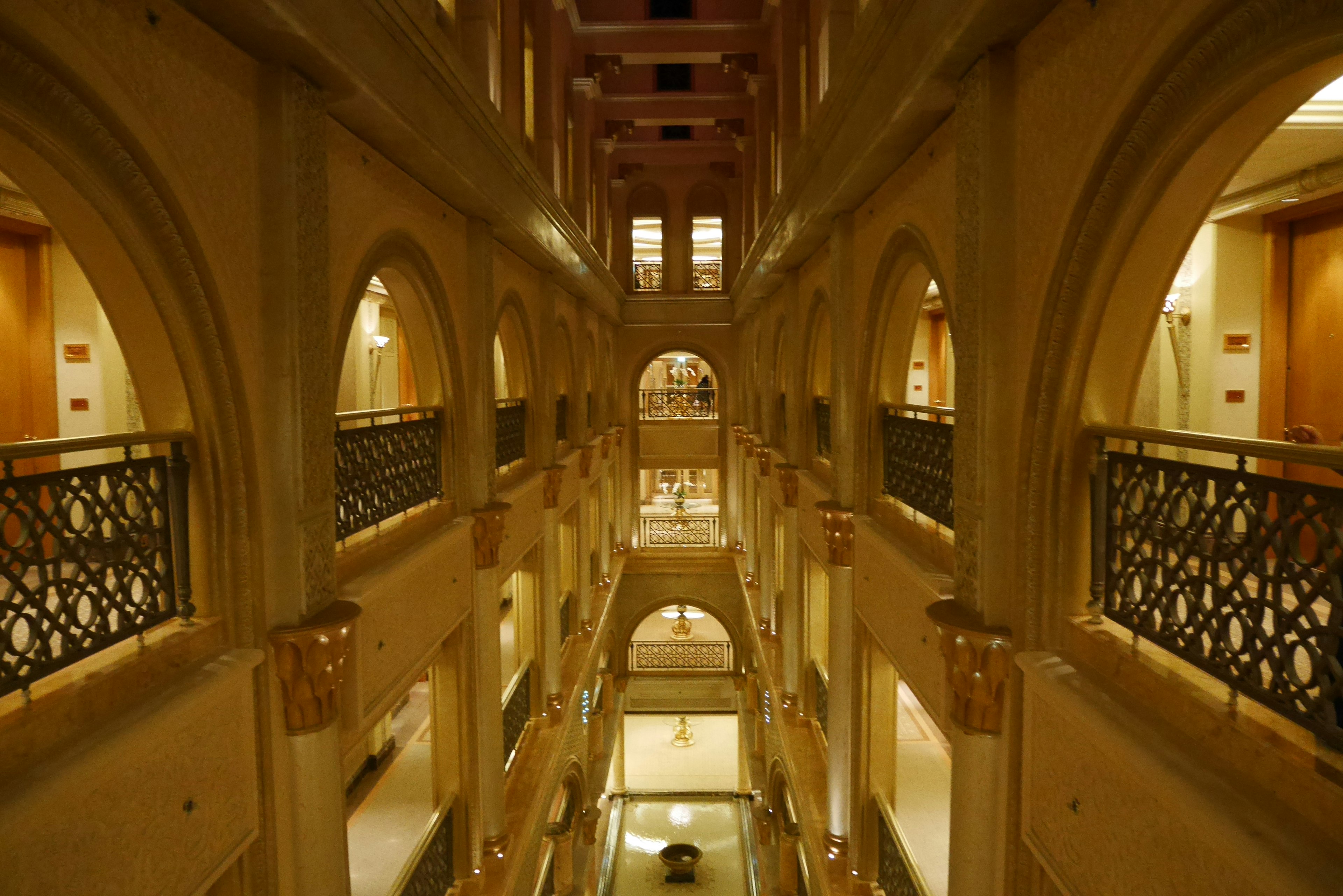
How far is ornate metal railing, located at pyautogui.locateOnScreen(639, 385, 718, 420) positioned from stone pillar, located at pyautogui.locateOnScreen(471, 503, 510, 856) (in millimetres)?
9959

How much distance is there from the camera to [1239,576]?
1.86 metres

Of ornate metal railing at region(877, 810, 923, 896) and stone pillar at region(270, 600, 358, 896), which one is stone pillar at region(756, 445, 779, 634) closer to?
ornate metal railing at region(877, 810, 923, 896)

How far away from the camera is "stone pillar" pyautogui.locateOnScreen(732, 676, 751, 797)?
500 inches

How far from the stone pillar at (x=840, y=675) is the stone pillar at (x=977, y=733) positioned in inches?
90.8

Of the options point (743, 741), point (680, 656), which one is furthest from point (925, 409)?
point (680, 656)

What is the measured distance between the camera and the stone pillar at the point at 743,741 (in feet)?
41.7

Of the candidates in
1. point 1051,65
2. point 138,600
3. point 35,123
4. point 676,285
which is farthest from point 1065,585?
point 676,285

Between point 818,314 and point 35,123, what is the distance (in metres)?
6.23

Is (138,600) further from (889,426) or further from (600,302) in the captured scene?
(600,302)

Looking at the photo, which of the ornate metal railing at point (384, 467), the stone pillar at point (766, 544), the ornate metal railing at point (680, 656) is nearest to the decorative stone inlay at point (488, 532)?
the ornate metal railing at point (384, 467)

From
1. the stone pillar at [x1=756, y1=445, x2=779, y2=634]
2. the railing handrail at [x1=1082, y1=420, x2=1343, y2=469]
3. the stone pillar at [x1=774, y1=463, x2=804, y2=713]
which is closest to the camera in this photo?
the railing handrail at [x1=1082, y1=420, x2=1343, y2=469]

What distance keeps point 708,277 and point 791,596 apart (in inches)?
316

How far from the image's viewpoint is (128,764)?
7.08 ft

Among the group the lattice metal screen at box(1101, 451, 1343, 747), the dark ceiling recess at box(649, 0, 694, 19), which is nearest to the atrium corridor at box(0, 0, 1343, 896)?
the lattice metal screen at box(1101, 451, 1343, 747)
